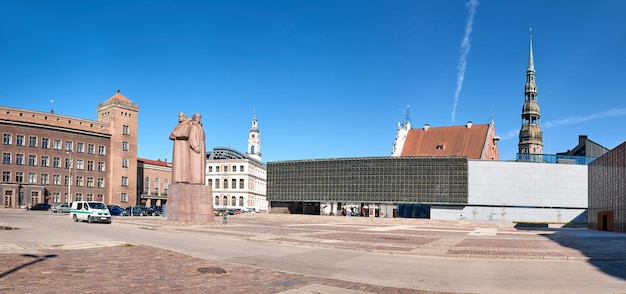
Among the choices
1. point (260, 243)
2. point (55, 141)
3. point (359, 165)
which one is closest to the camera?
point (260, 243)

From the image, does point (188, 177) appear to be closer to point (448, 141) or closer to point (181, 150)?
point (181, 150)

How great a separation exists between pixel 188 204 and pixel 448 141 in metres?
75.1

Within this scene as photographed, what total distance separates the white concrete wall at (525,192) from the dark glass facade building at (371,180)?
7.00 ft

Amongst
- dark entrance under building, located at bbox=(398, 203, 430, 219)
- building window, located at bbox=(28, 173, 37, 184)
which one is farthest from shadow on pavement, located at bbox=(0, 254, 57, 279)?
building window, located at bbox=(28, 173, 37, 184)

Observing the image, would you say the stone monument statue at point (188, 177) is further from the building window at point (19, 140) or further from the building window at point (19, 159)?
the building window at point (19, 140)

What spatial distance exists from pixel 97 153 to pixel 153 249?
9080 cm

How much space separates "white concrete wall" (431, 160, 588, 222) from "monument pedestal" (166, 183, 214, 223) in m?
47.6

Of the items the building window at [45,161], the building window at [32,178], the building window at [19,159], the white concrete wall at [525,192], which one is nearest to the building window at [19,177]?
the building window at [32,178]

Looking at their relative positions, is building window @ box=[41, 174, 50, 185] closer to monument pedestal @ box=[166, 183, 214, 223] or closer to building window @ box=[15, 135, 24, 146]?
building window @ box=[15, 135, 24, 146]

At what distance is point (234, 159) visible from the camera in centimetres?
12988

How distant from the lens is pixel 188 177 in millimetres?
37875

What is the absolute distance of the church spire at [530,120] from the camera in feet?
434

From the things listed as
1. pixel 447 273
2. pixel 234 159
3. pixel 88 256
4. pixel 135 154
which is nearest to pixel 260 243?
pixel 88 256

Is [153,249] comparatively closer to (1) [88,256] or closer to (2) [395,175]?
(1) [88,256]
